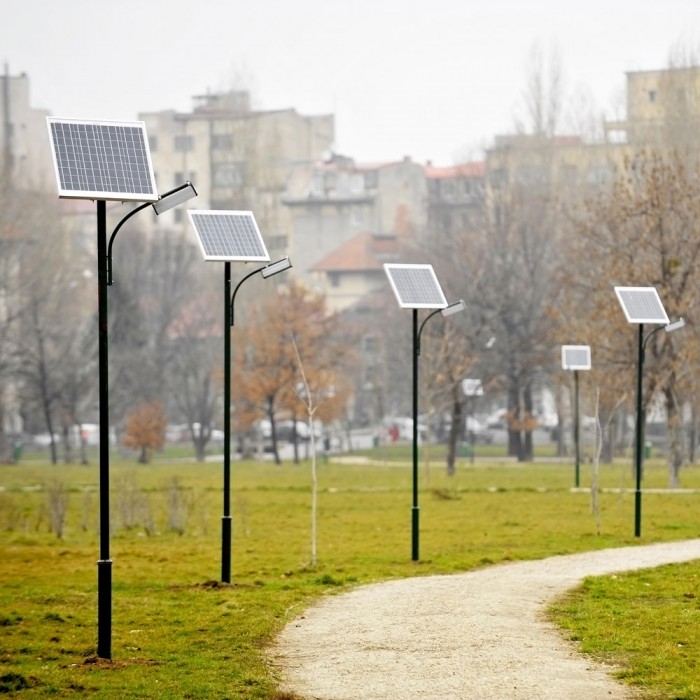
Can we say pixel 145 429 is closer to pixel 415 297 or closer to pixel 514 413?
pixel 514 413

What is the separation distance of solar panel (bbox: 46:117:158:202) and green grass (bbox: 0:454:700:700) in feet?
13.9

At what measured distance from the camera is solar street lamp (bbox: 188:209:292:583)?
1931 cm

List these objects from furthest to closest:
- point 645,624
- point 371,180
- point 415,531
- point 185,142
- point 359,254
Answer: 1. point 185,142
2. point 371,180
3. point 359,254
4. point 415,531
5. point 645,624

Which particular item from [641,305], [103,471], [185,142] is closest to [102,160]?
[103,471]

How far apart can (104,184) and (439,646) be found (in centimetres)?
522

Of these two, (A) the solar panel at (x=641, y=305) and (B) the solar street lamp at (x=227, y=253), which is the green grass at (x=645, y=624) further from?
(A) the solar panel at (x=641, y=305)

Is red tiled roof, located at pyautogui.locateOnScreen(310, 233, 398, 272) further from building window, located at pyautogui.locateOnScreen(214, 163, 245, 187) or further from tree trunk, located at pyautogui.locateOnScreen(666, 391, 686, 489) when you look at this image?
tree trunk, located at pyautogui.locateOnScreen(666, 391, 686, 489)

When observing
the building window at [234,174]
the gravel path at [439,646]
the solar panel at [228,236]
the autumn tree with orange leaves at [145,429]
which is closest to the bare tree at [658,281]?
the gravel path at [439,646]

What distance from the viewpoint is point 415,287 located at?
75.9 feet

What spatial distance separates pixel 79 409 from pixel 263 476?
2369 cm

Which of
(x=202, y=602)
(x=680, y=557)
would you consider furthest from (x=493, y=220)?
(x=202, y=602)

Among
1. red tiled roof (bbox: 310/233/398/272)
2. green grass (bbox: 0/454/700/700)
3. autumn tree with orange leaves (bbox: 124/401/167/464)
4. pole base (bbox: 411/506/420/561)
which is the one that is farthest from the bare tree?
red tiled roof (bbox: 310/233/398/272)

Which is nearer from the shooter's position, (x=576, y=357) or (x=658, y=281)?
(x=576, y=357)

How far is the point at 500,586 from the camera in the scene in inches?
750
